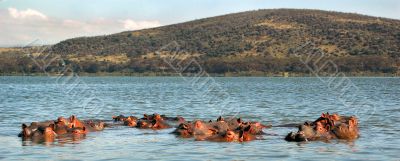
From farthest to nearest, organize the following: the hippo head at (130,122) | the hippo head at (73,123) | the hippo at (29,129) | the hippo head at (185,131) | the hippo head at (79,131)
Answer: the hippo head at (130,122) < the hippo head at (73,123) < the hippo head at (79,131) < the hippo head at (185,131) < the hippo at (29,129)

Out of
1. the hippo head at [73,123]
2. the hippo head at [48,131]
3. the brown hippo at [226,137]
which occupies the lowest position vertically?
the brown hippo at [226,137]

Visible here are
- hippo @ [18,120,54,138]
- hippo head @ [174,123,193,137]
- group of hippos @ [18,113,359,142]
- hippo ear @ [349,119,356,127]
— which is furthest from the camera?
hippo head @ [174,123,193,137]

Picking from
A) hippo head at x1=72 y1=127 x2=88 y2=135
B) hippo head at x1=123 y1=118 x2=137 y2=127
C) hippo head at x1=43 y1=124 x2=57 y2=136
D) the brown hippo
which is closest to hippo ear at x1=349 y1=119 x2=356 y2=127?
the brown hippo

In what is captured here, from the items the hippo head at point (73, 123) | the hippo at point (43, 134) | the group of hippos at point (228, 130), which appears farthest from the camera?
the hippo head at point (73, 123)

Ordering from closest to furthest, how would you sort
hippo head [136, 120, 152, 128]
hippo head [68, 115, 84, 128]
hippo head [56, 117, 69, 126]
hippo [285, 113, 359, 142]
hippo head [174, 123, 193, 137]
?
hippo [285, 113, 359, 142] < hippo head [174, 123, 193, 137] < hippo head [56, 117, 69, 126] < hippo head [68, 115, 84, 128] < hippo head [136, 120, 152, 128]

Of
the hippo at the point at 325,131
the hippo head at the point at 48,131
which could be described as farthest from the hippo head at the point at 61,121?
the hippo at the point at 325,131

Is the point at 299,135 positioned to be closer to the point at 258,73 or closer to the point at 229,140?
the point at 229,140

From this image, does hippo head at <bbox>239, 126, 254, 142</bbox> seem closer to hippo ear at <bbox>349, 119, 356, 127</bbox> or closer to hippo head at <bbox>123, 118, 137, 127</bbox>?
hippo ear at <bbox>349, 119, 356, 127</bbox>

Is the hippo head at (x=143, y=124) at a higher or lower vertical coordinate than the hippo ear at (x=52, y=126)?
lower

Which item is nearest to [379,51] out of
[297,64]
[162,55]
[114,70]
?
[297,64]

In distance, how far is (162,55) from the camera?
19350 centimetres

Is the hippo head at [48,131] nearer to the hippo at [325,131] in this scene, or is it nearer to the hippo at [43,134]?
the hippo at [43,134]

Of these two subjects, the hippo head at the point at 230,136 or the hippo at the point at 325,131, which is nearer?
the hippo at the point at 325,131

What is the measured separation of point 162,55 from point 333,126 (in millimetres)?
168106
